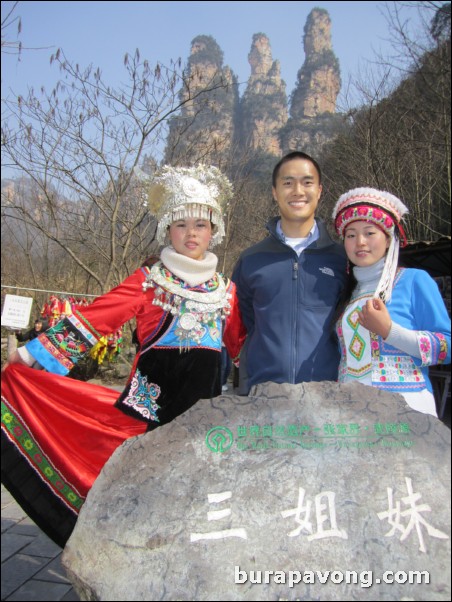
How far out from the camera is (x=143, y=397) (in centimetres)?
207

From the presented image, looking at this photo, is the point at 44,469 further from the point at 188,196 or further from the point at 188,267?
the point at 188,196

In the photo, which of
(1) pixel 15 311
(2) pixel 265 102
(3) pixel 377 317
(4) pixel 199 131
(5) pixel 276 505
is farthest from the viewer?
(2) pixel 265 102

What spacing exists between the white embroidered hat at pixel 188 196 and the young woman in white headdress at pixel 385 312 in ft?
1.91

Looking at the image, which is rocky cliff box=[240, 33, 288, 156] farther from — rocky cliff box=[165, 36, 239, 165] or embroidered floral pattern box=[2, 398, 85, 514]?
embroidered floral pattern box=[2, 398, 85, 514]

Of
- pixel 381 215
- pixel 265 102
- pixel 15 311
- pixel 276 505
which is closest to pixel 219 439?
pixel 276 505

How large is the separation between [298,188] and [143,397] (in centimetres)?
108

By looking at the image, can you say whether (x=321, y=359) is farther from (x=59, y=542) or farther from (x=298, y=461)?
(x=59, y=542)

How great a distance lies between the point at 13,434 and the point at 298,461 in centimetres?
144

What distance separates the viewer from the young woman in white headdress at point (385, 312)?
1592mm

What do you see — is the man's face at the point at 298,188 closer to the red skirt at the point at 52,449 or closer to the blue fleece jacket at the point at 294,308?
the blue fleece jacket at the point at 294,308

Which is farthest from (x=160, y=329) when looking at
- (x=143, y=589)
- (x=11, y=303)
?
(x=11, y=303)

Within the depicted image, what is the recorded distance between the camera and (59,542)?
215cm

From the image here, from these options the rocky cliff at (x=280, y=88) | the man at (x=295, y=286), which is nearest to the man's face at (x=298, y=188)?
the man at (x=295, y=286)

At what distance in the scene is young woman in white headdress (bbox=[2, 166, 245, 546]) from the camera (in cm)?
206
